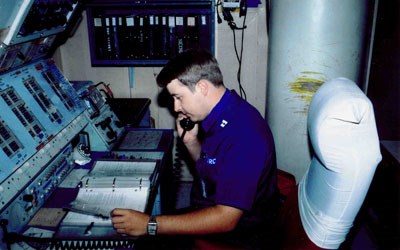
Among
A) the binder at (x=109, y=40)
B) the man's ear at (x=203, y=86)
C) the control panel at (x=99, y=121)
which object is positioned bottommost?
the control panel at (x=99, y=121)

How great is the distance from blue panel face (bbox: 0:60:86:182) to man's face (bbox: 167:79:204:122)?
0.80 metres

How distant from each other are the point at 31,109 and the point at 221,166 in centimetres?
116

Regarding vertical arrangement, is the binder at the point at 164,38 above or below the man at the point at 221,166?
above

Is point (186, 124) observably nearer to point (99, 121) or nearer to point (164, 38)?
point (99, 121)

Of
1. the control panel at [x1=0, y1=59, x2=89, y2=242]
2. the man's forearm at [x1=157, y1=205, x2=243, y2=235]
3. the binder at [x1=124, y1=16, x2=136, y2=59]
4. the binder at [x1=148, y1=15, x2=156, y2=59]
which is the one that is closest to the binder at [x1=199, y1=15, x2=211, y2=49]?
the binder at [x1=148, y1=15, x2=156, y2=59]

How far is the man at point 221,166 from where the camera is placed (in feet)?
4.99

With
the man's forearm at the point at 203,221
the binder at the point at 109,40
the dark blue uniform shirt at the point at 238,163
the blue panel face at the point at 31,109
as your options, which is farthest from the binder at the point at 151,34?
the man's forearm at the point at 203,221

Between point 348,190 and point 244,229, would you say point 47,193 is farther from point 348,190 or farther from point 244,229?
point 348,190

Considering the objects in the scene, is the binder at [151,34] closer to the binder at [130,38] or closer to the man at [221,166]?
the binder at [130,38]

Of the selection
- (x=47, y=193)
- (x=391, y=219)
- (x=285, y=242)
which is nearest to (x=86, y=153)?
(x=47, y=193)

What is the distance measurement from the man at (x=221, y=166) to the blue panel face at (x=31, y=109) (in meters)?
0.61

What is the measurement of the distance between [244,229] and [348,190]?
72cm

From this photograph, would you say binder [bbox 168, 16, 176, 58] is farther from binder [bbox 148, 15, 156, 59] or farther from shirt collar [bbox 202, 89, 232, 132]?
shirt collar [bbox 202, 89, 232, 132]

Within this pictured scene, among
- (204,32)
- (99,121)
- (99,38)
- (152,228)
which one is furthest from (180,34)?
(152,228)
